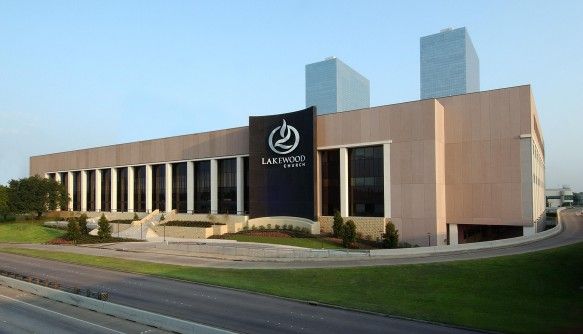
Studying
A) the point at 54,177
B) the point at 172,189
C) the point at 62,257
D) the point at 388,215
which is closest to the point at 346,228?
the point at 388,215

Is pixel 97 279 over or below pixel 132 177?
below

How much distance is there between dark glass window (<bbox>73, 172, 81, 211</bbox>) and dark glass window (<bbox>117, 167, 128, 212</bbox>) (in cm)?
1524

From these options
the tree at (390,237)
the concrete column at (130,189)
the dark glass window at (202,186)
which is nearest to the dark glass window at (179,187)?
the dark glass window at (202,186)

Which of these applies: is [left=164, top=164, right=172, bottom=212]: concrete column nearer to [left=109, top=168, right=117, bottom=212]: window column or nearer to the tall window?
[left=109, top=168, right=117, bottom=212]: window column

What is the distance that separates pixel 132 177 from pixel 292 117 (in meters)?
41.2

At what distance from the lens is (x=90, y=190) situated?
98375 mm

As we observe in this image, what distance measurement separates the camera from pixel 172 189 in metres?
79.9

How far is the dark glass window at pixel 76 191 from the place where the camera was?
10038 cm

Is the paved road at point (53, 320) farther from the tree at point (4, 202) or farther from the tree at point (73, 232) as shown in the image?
the tree at point (4, 202)

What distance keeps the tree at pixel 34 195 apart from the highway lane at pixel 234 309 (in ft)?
210

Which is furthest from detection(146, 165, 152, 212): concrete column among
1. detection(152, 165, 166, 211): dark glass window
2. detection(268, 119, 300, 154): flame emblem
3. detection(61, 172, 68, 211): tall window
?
detection(268, 119, 300, 154): flame emblem

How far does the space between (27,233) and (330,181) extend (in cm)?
5401

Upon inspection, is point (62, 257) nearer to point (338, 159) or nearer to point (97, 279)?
point (97, 279)

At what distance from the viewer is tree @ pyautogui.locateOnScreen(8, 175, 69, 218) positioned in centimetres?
8981
